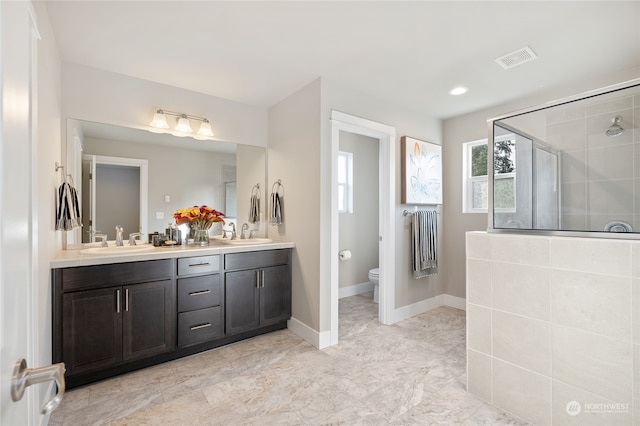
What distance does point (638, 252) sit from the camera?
1.41 meters

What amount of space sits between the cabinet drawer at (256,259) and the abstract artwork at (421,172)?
153 cm

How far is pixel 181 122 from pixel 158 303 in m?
1.71

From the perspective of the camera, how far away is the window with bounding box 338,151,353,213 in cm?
454

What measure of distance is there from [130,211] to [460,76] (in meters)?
3.34

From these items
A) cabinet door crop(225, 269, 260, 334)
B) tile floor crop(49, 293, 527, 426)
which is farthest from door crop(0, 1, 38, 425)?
cabinet door crop(225, 269, 260, 334)

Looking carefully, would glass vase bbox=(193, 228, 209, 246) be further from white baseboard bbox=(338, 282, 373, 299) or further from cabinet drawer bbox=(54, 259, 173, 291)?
white baseboard bbox=(338, 282, 373, 299)

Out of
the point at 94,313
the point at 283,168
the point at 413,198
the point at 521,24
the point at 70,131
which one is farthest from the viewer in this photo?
the point at 413,198

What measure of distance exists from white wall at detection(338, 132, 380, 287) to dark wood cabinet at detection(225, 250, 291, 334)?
58.9 inches

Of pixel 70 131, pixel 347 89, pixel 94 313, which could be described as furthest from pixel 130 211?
pixel 347 89

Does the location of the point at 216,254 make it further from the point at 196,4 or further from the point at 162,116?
the point at 196,4

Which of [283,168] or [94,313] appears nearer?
[94,313]

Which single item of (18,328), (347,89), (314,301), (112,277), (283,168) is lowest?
(314,301)

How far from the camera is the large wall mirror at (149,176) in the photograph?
2580 mm

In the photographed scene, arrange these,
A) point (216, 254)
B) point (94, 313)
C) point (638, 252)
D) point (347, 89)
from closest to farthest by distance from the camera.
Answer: point (638, 252) → point (94, 313) → point (216, 254) → point (347, 89)
